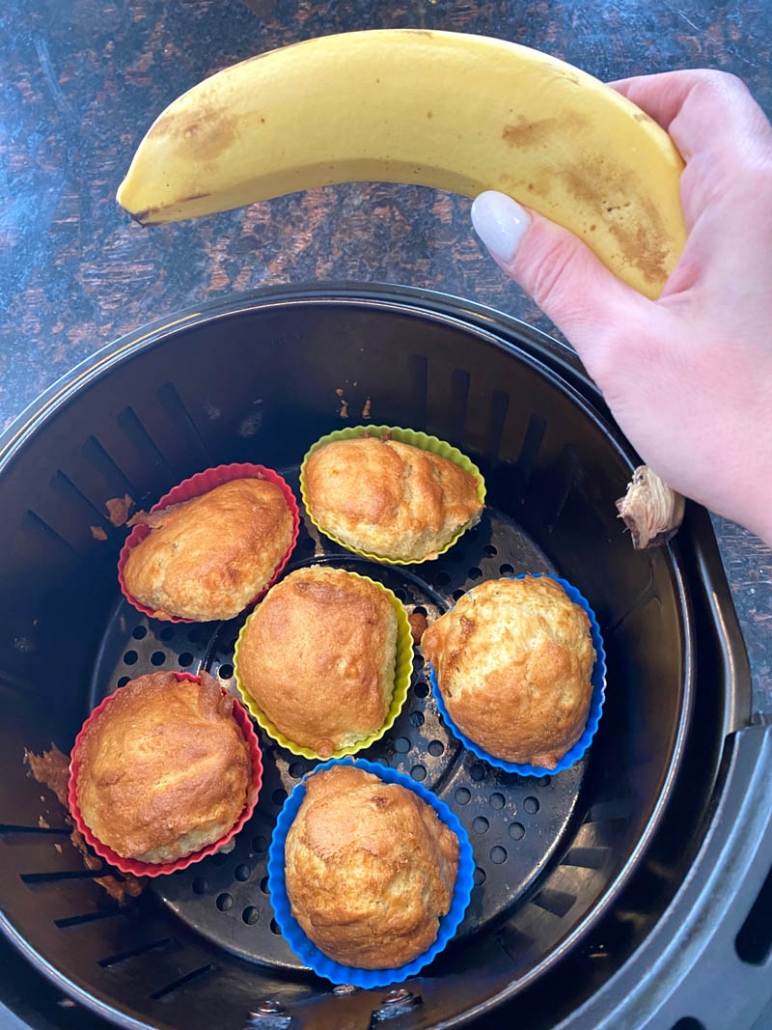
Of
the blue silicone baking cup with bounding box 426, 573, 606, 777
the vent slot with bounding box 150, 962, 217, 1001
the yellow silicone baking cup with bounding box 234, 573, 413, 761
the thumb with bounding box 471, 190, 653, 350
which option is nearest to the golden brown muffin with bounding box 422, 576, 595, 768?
the blue silicone baking cup with bounding box 426, 573, 606, 777

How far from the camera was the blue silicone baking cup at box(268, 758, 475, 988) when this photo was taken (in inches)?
43.1

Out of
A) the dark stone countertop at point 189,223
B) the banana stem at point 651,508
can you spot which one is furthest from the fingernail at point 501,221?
the dark stone countertop at point 189,223

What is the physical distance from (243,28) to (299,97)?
4.25 feet

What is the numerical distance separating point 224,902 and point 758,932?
2.93 feet

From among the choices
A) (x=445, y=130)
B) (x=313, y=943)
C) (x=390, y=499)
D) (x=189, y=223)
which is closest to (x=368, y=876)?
(x=313, y=943)

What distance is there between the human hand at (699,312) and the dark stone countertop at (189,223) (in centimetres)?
65

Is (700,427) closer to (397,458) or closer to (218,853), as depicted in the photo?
(397,458)

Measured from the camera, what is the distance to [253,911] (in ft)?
4.03

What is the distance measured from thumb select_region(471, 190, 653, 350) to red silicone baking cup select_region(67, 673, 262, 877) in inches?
36.2

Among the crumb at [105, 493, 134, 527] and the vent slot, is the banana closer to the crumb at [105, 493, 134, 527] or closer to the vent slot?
the crumb at [105, 493, 134, 527]

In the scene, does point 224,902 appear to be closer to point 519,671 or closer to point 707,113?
point 519,671

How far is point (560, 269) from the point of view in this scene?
→ 2.91ft

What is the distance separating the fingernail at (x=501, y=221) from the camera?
2.90 ft

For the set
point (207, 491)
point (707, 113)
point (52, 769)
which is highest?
point (707, 113)
